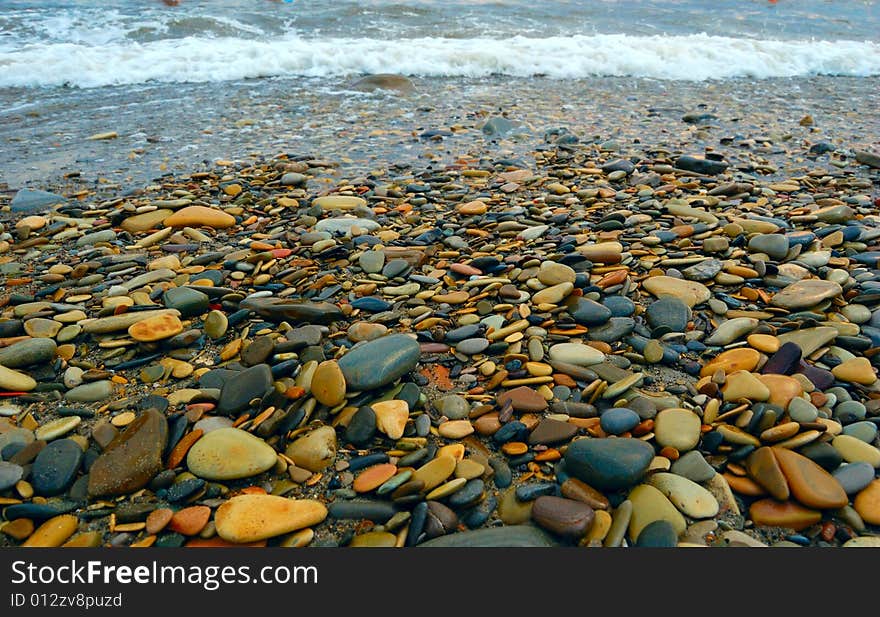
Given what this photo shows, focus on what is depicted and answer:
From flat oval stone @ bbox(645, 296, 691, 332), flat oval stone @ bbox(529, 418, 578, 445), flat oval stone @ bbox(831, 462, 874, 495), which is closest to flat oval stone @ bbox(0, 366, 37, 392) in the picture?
flat oval stone @ bbox(529, 418, 578, 445)

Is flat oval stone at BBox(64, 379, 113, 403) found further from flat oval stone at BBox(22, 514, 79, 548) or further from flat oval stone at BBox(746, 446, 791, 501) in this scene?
flat oval stone at BBox(746, 446, 791, 501)

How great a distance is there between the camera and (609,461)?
1.94 meters

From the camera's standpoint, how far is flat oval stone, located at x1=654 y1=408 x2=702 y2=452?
209cm

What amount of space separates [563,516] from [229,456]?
1.14 m

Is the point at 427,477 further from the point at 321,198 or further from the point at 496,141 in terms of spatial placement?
the point at 496,141

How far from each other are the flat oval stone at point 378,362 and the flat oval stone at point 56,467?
99cm

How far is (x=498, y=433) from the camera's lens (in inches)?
86.4

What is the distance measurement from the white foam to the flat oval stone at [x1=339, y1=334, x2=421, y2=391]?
7692mm

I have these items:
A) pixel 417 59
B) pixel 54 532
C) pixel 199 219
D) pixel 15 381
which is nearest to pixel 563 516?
pixel 54 532

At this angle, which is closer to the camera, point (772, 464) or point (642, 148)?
point (772, 464)

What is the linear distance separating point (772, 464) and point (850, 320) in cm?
130

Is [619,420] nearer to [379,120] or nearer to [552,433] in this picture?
[552,433]

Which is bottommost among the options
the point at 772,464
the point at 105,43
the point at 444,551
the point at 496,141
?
the point at 444,551

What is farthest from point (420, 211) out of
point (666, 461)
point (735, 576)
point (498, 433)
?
point (735, 576)
